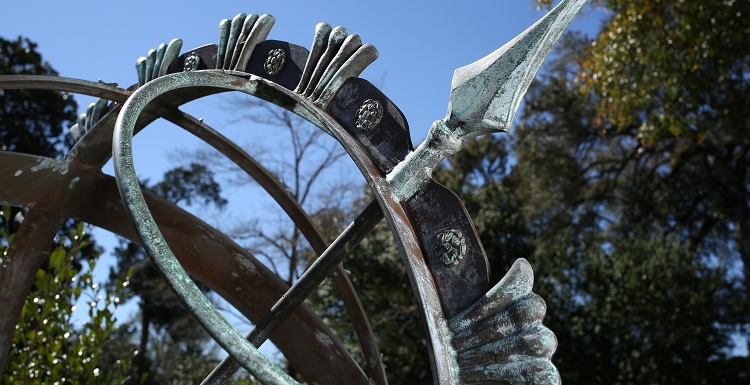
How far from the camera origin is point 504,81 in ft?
7.00

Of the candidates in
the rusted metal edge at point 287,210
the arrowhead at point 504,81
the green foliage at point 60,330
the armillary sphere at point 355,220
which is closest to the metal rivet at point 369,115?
the armillary sphere at point 355,220

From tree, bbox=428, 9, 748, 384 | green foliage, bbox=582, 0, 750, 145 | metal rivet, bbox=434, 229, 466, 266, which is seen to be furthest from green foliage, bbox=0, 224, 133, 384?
tree, bbox=428, 9, 748, 384

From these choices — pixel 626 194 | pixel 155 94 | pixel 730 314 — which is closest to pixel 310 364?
pixel 155 94

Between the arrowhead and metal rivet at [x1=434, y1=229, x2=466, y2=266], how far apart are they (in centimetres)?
28

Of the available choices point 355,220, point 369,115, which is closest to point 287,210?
point 355,220

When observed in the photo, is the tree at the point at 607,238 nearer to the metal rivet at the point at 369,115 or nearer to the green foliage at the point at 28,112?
the green foliage at the point at 28,112

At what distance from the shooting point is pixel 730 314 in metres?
14.8

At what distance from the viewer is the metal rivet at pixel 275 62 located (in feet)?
8.43

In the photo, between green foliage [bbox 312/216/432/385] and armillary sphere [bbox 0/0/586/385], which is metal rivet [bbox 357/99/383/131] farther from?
green foliage [bbox 312/216/432/385]

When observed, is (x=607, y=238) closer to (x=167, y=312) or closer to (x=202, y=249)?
(x=167, y=312)

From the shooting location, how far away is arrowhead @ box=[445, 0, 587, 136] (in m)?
2.13

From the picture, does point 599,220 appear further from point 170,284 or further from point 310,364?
point 170,284

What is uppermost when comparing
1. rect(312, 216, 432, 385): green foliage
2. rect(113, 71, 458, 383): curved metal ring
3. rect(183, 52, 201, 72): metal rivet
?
rect(312, 216, 432, 385): green foliage

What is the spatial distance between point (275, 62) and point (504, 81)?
2.60 ft
